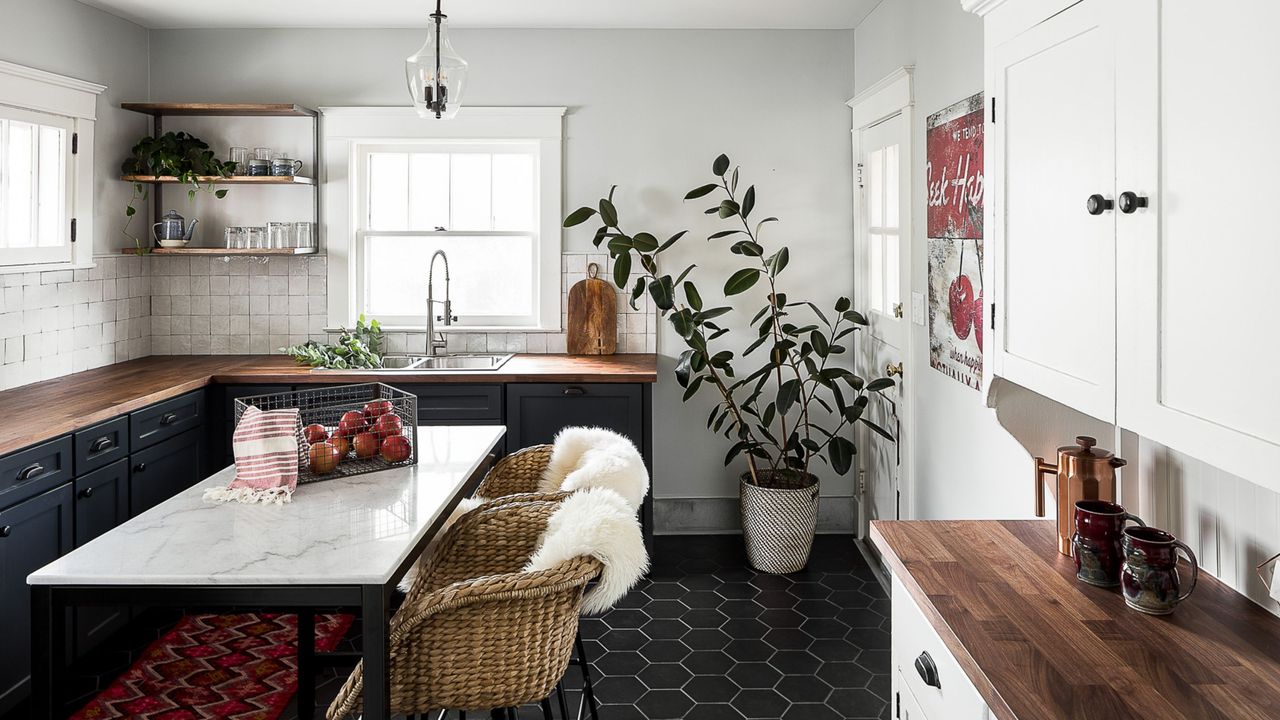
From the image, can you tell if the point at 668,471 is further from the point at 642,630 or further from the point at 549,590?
the point at 549,590

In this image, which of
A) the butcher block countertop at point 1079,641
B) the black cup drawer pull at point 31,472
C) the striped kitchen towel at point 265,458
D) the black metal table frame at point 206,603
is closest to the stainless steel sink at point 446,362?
the black cup drawer pull at point 31,472

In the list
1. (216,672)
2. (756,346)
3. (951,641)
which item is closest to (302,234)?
(216,672)

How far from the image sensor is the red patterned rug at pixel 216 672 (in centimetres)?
308

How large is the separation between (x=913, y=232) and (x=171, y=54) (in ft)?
12.6

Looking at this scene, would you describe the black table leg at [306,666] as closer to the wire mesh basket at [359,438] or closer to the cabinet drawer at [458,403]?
the wire mesh basket at [359,438]

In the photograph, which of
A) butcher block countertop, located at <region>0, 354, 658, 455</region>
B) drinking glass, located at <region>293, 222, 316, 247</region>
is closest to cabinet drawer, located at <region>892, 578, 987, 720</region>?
butcher block countertop, located at <region>0, 354, 658, 455</region>

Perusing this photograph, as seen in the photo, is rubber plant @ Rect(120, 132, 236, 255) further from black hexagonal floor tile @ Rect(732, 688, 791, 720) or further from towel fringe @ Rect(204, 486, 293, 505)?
black hexagonal floor tile @ Rect(732, 688, 791, 720)

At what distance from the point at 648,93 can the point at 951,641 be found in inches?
148

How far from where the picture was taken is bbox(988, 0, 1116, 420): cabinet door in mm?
1579

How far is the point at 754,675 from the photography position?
3.31 meters

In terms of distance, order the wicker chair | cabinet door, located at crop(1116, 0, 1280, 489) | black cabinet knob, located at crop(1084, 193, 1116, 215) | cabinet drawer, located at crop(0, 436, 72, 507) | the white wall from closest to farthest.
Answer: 1. cabinet door, located at crop(1116, 0, 1280, 489)
2. black cabinet knob, located at crop(1084, 193, 1116, 215)
3. the wicker chair
4. cabinet drawer, located at crop(0, 436, 72, 507)
5. the white wall

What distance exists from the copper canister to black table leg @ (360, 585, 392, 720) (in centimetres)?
139

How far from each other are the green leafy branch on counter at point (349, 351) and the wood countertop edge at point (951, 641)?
3.12 metres

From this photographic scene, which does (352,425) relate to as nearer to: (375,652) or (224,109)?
(375,652)
